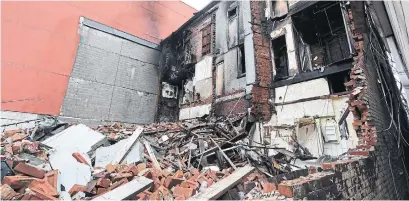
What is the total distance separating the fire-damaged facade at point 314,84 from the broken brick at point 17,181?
3.82m

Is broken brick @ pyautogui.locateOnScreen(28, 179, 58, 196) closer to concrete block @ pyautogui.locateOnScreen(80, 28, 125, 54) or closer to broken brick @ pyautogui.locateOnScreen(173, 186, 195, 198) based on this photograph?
broken brick @ pyautogui.locateOnScreen(173, 186, 195, 198)

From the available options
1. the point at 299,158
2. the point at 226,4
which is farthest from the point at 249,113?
the point at 226,4

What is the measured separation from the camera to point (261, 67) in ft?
26.9

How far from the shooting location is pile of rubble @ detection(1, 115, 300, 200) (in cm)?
320

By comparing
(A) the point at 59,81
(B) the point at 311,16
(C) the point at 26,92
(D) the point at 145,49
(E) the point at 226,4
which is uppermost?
(E) the point at 226,4

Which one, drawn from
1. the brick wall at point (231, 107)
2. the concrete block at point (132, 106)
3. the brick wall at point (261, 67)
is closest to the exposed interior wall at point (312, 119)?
the brick wall at point (261, 67)

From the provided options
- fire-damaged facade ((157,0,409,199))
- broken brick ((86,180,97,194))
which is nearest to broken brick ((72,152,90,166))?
broken brick ((86,180,97,194))

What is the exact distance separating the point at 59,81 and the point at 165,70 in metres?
5.97

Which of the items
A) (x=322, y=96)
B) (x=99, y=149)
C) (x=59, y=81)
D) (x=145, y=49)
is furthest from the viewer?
(x=145, y=49)

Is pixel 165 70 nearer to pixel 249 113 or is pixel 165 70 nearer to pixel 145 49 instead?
pixel 145 49

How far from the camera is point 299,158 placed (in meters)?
5.87

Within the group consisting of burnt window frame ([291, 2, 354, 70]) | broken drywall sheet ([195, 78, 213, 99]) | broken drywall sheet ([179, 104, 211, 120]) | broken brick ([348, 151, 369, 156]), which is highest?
burnt window frame ([291, 2, 354, 70])

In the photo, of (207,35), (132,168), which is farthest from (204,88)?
(132,168)

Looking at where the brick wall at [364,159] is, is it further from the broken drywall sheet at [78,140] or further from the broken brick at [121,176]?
the broken drywall sheet at [78,140]
